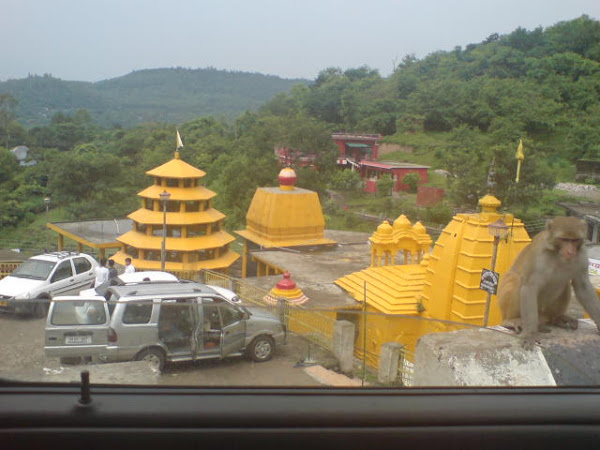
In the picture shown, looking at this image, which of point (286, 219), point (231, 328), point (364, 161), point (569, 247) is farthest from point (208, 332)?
point (364, 161)

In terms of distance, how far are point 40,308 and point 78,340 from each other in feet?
0.85

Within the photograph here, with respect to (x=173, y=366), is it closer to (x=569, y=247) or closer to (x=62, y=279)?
(x=62, y=279)

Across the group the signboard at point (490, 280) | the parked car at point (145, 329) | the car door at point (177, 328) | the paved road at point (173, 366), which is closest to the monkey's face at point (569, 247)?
the paved road at point (173, 366)

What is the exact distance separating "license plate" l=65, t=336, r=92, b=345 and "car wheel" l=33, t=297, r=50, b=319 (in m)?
0.16

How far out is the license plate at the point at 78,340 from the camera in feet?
5.88

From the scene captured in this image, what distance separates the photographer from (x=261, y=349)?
2.09 meters

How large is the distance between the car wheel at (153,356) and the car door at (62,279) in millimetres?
1120

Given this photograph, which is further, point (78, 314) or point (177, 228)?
point (177, 228)

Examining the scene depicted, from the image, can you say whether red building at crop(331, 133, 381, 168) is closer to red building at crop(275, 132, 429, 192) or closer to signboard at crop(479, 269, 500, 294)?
red building at crop(275, 132, 429, 192)

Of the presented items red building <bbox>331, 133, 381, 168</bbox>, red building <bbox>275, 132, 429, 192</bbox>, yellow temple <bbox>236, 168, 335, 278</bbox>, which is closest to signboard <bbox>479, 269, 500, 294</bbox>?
yellow temple <bbox>236, 168, 335, 278</bbox>

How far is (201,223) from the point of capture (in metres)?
13.7

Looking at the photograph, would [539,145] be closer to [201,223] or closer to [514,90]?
[514,90]

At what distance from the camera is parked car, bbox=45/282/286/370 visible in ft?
5.86

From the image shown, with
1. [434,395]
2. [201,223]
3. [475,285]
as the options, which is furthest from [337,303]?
[434,395]
